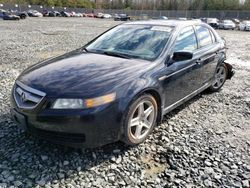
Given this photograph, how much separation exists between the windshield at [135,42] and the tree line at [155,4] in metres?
65.9

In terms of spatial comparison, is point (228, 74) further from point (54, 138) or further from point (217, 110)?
point (54, 138)

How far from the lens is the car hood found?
2805 millimetres

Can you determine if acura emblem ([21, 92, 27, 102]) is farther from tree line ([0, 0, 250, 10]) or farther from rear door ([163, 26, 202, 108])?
tree line ([0, 0, 250, 10])

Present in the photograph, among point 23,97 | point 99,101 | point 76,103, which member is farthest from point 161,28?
point 23,97

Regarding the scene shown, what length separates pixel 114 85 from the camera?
288 cm

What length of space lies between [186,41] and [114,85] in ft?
6.00

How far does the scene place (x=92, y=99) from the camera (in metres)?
2.72

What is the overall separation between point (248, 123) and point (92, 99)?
2.77 m

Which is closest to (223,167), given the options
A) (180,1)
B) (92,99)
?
(92,99)

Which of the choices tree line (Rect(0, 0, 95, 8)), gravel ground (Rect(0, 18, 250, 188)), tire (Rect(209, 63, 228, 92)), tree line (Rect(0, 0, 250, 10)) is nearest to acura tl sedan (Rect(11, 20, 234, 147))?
gravel ground (Rect(0, 18, 250, 188))

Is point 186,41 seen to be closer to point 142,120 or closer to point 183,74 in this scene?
point 183,74

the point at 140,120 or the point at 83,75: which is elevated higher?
the point at 83,75

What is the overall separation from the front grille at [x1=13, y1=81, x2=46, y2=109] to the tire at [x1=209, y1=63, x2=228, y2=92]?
3716 mm

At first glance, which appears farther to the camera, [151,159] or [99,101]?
[151,159]
